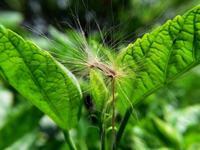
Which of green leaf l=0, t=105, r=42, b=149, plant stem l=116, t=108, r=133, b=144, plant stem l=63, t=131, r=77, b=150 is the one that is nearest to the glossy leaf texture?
plant stem l=116, t=108, r=133, b=144

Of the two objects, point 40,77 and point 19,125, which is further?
point 19,125

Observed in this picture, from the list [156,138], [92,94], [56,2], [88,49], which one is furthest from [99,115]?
[56,2]

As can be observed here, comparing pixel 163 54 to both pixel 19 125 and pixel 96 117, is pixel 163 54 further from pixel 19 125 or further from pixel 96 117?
pixel 19 125

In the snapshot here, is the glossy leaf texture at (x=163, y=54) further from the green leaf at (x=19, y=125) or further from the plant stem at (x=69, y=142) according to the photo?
the green leaf at (x=19, y=125)

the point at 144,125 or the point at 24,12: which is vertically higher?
the point at 24,12

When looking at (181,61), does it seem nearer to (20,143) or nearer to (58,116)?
(58,116)

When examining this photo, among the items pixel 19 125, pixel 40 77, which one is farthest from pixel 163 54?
pixel 19 125
